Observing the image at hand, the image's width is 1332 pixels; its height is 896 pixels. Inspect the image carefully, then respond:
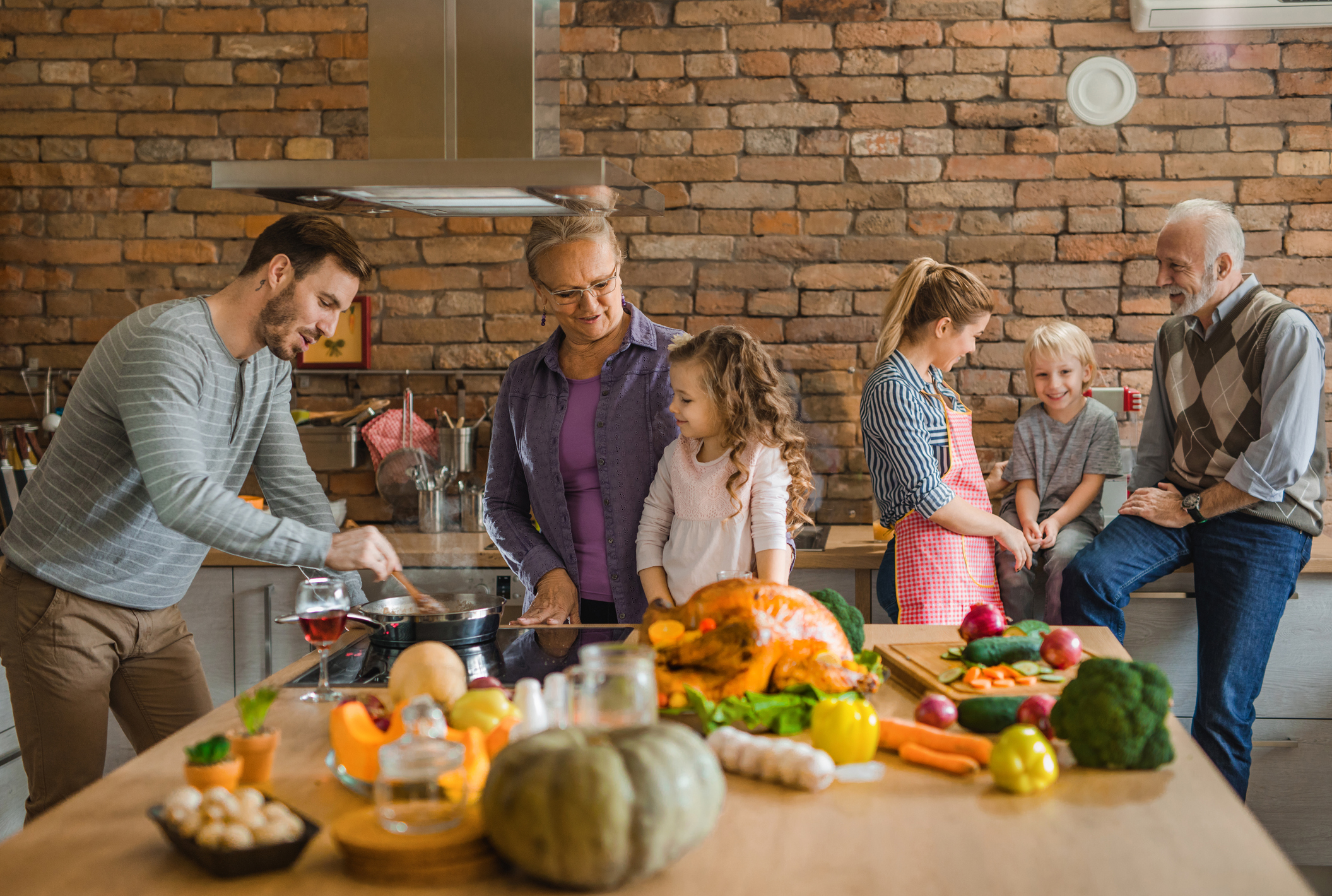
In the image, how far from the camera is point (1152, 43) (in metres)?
3.35

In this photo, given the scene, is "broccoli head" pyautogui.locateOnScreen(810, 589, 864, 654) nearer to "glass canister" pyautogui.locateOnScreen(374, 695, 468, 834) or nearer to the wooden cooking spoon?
the wooden cooking spoon

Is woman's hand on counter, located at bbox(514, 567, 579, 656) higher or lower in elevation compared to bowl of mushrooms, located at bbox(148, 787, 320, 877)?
lower

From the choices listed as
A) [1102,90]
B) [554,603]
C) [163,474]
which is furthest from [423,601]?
[1102,90]

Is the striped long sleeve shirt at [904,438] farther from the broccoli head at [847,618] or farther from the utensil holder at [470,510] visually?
the utensil holder at [470,510]

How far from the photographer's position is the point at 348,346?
142 inches

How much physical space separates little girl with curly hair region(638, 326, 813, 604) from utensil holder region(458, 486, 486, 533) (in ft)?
4.37

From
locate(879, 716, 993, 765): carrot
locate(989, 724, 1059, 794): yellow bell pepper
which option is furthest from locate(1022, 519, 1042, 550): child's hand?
locate(989, 724, 1059, 794): yellow bell pepper

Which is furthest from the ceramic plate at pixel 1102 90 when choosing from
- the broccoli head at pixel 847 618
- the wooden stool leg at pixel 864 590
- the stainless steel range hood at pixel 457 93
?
the broccoli head at pixel 847 618

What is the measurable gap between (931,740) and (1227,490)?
1.72 metres

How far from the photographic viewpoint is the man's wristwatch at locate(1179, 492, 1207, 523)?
8.86 feet

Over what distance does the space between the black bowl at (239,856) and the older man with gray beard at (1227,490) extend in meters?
2.20

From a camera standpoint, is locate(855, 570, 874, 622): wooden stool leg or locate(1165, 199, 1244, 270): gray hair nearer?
locate(1165, 199, 1244, 270): gray hair

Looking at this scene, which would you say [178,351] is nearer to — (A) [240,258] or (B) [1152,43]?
(A) [240,258]

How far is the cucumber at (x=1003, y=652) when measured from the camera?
1603mm
